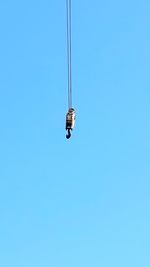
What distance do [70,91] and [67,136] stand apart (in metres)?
6.20

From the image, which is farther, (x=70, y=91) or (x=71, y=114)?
(x=70, y=91)

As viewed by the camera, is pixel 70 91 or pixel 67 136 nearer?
pixel 67 136

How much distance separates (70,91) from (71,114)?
448 centimetres

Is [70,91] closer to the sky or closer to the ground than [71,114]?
closer to the sky

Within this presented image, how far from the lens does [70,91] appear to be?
36.1 m

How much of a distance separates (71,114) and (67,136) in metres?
1.89

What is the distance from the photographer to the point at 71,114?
32062 mm

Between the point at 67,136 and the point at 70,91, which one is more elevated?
the point at 70,91

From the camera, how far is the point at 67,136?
31.0 meters

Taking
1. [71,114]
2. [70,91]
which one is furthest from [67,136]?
[70,91]

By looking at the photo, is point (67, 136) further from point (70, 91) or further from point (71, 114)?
point (70, 91)
